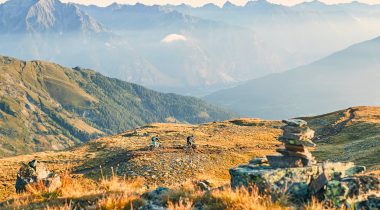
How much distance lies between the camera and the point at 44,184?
38.8 ft

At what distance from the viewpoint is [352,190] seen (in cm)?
941

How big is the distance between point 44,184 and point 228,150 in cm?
2762

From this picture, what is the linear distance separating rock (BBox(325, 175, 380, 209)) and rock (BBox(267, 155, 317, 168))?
8.26 feet

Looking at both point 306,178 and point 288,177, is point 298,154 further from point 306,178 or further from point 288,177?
point 288,177

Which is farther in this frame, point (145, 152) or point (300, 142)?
point (145, 152)

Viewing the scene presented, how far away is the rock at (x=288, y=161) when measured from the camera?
1223cm

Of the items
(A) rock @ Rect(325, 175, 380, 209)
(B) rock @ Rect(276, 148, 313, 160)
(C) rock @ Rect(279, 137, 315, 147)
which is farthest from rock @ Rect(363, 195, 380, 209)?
(C) rock @ Rect(279, 137, 315, 147)

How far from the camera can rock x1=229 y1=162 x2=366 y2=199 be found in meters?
10.5

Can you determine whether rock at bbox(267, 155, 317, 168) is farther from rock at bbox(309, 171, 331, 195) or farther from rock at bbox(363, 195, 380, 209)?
rock at bbox(363, 195, 380, 209)

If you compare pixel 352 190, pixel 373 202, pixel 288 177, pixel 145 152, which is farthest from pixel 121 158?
pixel 373 202

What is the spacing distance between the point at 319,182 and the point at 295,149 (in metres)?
2.65

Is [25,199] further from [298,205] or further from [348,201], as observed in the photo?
[348,201]

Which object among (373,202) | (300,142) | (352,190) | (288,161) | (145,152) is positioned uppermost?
(300,142)

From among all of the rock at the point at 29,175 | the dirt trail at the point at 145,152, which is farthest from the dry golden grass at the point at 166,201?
the dirt trail at the point at 145,152
